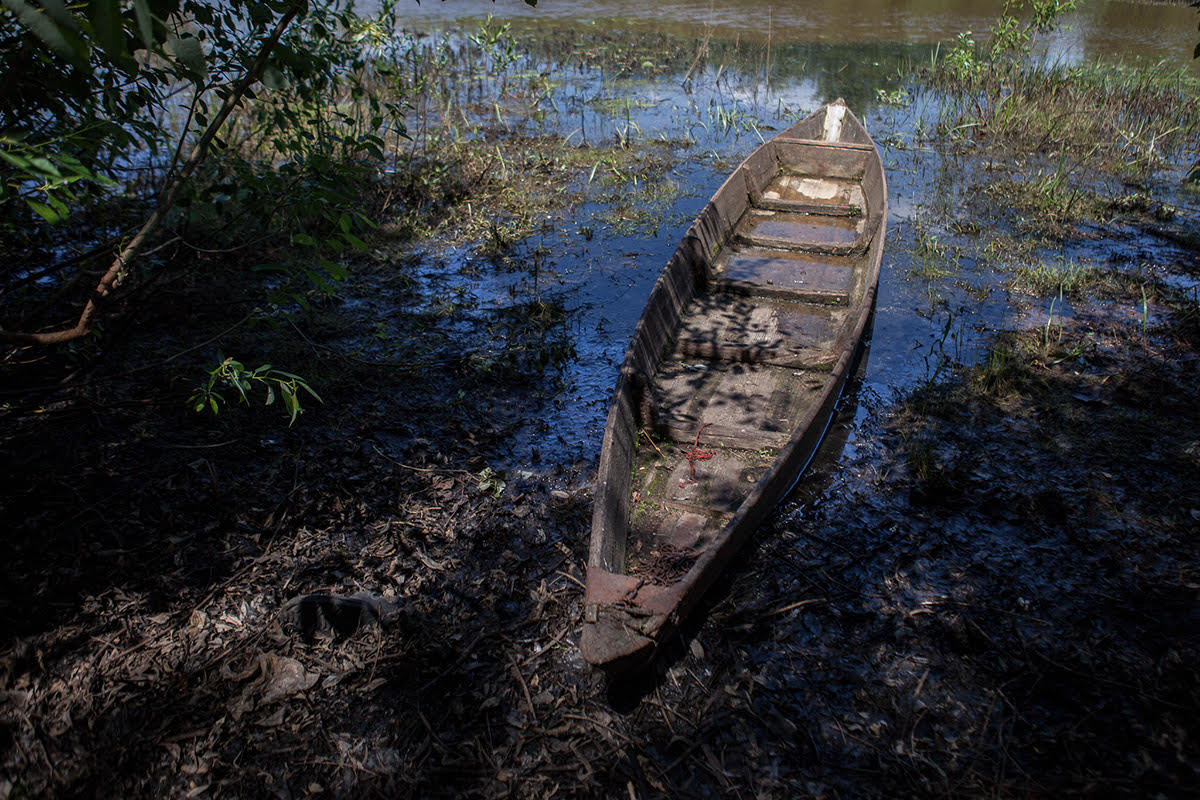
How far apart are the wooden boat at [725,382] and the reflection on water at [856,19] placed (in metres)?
10.0

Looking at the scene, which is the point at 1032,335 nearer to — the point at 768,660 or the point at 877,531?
the point at 877,531

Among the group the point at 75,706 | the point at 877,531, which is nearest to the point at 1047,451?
the point at 877,531

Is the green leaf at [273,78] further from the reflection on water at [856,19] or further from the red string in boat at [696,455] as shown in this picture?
the reflection on water at [856,19]

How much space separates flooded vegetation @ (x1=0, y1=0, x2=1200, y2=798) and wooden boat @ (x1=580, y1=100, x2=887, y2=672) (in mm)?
392

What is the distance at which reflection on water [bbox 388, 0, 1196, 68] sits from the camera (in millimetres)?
15016

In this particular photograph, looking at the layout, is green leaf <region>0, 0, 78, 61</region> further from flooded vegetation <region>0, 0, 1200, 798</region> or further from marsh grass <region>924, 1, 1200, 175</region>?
marsh grass <region>924, 1, 1200, 175</region>

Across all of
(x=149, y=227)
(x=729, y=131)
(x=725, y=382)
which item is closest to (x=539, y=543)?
(x=725, y=382)

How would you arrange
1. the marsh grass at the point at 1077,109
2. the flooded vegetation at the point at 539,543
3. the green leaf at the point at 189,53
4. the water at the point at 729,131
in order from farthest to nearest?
the marsh grass at the point at 1077,109 → the water at the point at 729,131 → the flooded vegetation at the point at 539,543 → the green leaf at the point at 189,53

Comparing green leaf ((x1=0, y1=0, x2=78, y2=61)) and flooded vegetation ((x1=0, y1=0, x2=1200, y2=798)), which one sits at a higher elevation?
green leaf ((x1=0, y1=0, x2=78, y2=61))

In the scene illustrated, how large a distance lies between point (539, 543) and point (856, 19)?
18.3 meters

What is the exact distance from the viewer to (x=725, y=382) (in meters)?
5.01

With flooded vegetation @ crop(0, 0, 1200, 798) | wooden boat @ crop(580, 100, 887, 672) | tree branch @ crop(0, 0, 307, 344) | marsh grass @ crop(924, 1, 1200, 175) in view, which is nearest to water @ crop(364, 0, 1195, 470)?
flooded vegetation @ crop(0, 0, 1200, 798)

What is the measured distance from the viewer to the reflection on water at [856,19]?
591 inches

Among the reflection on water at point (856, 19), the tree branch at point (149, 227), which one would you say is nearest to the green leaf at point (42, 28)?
the tree branch at point (149, 227)
